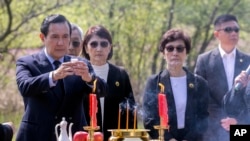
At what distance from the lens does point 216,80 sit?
6.74 m

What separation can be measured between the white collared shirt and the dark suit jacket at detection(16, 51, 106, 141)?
182 cm

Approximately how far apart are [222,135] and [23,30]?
8.18 m

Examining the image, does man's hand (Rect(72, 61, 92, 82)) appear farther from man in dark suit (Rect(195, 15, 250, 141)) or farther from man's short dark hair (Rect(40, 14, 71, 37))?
man in dark suit (Rect(195, 15, 250, 141))

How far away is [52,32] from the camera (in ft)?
17.5

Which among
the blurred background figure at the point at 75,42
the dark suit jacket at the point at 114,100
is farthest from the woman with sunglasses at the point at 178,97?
the blurred background figure at the point at 75,42

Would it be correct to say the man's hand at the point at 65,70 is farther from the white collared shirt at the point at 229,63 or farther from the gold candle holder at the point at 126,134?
the white collared shirt at the point at 229,63

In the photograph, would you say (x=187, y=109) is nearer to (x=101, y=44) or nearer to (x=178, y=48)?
(x=178, y=48)

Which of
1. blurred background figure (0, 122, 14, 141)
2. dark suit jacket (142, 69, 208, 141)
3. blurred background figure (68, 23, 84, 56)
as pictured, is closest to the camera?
blurred background figure (0, 122, 14, 141)

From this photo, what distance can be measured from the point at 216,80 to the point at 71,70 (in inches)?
86.6

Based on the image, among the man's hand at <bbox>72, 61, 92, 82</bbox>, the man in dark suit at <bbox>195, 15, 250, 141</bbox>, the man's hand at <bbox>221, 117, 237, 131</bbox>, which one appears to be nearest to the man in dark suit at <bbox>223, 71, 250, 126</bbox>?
the man's hand at <bbox>221, 117, 237, 131</bbox>

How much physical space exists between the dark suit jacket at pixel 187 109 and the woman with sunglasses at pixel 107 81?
0.54ft

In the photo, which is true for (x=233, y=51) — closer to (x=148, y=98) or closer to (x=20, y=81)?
(x=148, y=98)

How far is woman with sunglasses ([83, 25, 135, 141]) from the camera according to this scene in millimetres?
6129

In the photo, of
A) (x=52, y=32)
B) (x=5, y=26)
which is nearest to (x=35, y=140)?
(x=52, y=32)
